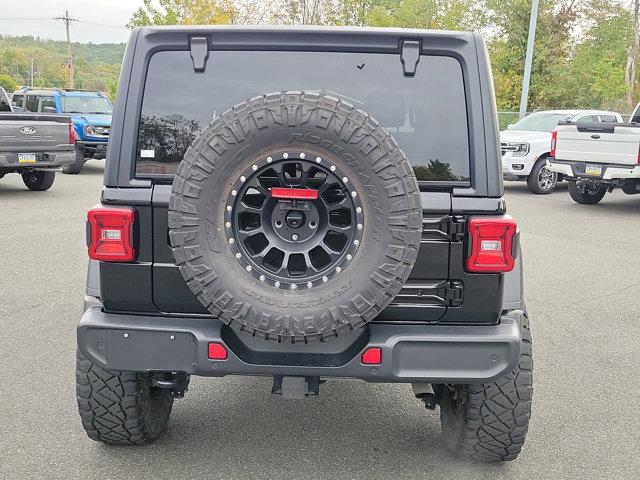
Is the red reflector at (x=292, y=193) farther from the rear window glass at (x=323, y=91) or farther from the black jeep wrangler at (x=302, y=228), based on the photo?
the rear window glass at (x=323, y=91)

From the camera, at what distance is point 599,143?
40.0 ft

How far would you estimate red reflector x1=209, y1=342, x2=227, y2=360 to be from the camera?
2736 mm

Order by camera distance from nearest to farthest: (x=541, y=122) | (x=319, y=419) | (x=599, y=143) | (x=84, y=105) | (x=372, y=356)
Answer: (x=372, y=356) → (x=319, y=419) → (x=599, y=143) → (x=541, y=122) → (x=84, y=105)

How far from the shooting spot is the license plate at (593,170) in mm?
12242

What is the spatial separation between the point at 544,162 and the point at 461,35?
1316 cm

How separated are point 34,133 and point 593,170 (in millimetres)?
9996

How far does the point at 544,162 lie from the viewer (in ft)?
49.8

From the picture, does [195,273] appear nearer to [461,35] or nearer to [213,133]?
[213,133]

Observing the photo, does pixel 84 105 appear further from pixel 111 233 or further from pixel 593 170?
pixel 111 233

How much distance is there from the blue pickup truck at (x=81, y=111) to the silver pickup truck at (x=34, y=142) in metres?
3.80

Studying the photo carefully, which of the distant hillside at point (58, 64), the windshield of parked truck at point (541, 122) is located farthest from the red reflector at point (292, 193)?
the distant hillside at point (58, 64)

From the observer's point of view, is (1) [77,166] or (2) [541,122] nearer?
(2) [541,122]

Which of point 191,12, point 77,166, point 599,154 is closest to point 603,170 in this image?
point 599,154

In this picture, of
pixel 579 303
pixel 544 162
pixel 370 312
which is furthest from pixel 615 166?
pixel 370 312
